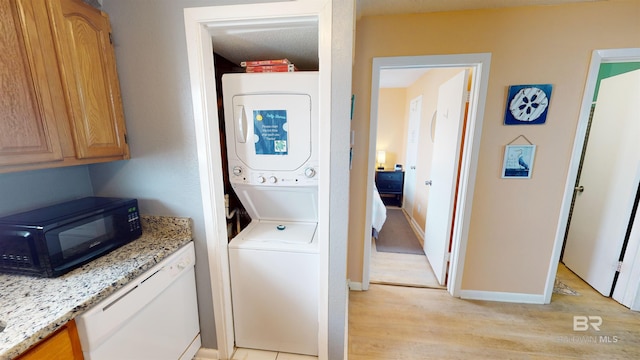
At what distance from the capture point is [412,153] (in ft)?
12.6

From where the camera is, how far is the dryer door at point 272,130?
4.02 ft

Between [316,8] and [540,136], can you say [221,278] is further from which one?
[540,136]

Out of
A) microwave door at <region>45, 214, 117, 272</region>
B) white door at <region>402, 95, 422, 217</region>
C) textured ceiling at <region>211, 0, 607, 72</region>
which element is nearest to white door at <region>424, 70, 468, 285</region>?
textured ceiling at <region>211, 0, 607, 72</region>

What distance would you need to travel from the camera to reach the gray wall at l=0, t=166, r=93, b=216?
996mm

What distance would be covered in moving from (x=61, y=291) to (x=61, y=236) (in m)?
0.22

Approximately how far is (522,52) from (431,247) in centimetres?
182

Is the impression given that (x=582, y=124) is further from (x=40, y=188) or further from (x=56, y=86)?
(x=40, y=188)

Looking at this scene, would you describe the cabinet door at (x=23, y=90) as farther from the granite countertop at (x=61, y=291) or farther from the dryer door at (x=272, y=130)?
the dryer door at (x=272, y=130)

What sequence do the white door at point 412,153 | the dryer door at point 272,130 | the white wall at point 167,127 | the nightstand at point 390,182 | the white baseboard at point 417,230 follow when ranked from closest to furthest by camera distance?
the white wall at point 167,127
the dryer door at point 272,130
the white baseboard at point 417,230
the white door at point 412,153
the nightstand at point 390,182

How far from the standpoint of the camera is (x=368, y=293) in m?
2.06

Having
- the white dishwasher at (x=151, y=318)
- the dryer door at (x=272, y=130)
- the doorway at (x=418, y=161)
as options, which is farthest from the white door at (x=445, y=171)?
the white dishwasher at (x=151, y=318)

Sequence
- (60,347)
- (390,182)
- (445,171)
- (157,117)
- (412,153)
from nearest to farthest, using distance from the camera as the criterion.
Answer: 1. (60,347)
2. (157,117)
3. (445,171)
4. (412,153)
5. (390,182)

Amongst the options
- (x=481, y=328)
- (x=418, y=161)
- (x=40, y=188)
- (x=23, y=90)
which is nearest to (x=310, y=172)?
(x=23, y=90)

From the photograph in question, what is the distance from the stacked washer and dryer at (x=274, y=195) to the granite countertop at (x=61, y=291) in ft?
1.41
